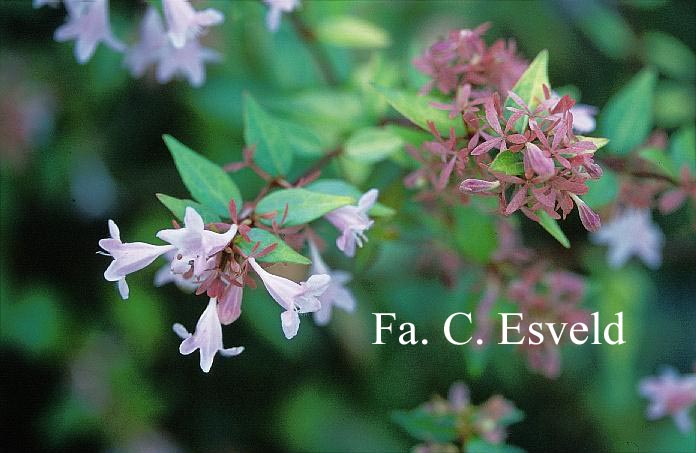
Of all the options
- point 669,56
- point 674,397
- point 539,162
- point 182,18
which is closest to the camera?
point 539,162

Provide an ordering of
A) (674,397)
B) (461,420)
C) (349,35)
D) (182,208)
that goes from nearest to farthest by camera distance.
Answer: (182,208) < (461,420) < (349,35) < (674,397)

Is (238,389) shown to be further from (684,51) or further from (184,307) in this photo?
(684,51)

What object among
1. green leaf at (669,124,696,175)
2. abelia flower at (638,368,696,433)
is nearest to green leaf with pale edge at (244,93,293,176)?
green leaf at (669,124,696,175)

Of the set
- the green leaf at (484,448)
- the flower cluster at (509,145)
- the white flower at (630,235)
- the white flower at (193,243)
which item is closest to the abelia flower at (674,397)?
the white flower at (630,235)

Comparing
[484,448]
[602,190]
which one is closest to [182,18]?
[602,190]

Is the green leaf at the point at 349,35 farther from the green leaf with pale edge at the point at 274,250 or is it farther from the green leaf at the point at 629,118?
the green leaf with pale edge at the point at 274,250

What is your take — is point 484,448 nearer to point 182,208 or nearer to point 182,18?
point 182,208

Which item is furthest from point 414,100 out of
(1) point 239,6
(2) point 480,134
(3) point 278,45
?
(3) point 278,45
